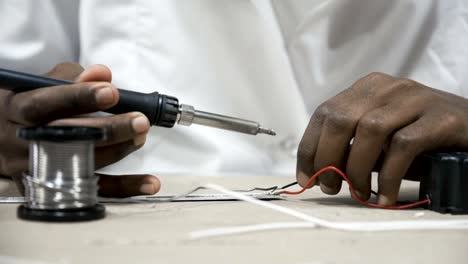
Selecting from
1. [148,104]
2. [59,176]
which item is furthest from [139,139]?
[59,176]

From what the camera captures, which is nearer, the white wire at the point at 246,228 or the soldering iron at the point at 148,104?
the white wire at the point at 246,228

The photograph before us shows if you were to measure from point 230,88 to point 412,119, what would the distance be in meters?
0.42

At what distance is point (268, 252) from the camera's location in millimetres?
517

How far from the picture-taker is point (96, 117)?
733mm

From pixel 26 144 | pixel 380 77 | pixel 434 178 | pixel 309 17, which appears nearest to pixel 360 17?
pixel 309 17

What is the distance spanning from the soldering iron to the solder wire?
126 mm

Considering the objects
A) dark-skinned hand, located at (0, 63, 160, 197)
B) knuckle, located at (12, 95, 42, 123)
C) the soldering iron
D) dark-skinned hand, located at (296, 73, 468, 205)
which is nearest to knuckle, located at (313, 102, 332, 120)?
dark-skinned hand, located at (296, 73, 468, 205)

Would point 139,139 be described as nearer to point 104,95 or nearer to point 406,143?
point 104,95

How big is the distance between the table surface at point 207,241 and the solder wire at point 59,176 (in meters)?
0.02

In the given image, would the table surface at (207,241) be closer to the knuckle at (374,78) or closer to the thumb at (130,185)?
the thumb at (130,185)

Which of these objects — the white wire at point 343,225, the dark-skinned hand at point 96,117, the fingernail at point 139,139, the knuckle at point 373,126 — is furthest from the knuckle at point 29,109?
the knuckle at point 373,126

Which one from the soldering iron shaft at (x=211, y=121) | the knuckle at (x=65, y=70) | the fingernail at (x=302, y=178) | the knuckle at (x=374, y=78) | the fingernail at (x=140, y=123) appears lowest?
the fingernail at (x=302, y=178)

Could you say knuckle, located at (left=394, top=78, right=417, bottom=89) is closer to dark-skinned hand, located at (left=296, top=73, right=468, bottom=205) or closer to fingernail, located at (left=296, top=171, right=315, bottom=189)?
dark-skinned hand, located at (left=296, top=73, right=468, bottom=205)

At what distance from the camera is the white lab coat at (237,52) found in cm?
114
